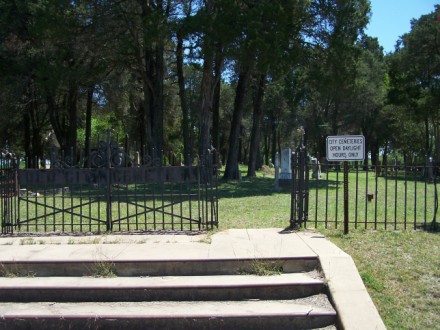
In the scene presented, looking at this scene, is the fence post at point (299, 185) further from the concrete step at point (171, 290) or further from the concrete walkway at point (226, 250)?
the concrete step at point (171, 290)

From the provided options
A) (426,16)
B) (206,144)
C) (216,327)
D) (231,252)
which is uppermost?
(426,16)

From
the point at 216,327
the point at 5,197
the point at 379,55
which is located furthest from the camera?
the point at 379,55

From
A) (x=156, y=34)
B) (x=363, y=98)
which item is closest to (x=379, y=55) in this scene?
(x=363, y=98)

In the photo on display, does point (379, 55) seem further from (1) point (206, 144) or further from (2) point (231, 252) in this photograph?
(2) point (231, 252)

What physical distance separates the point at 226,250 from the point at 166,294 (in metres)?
1.54

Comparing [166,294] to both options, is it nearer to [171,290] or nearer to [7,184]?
[171,290]

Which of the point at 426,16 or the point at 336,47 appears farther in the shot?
the point at 426,16

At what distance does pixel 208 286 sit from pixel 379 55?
153 ft

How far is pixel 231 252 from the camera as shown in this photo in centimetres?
731

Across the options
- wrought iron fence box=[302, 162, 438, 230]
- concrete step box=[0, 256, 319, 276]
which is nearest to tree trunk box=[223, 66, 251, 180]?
wrought iron fence box=[302, 162, 438, 230]

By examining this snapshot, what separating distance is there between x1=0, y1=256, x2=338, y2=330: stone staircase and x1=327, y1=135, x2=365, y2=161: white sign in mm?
2475

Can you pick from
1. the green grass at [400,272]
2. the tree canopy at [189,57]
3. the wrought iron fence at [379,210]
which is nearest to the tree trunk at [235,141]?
the tree canopy at [189,57]

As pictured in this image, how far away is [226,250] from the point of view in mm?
7457

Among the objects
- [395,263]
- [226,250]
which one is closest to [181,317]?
[226,250]
